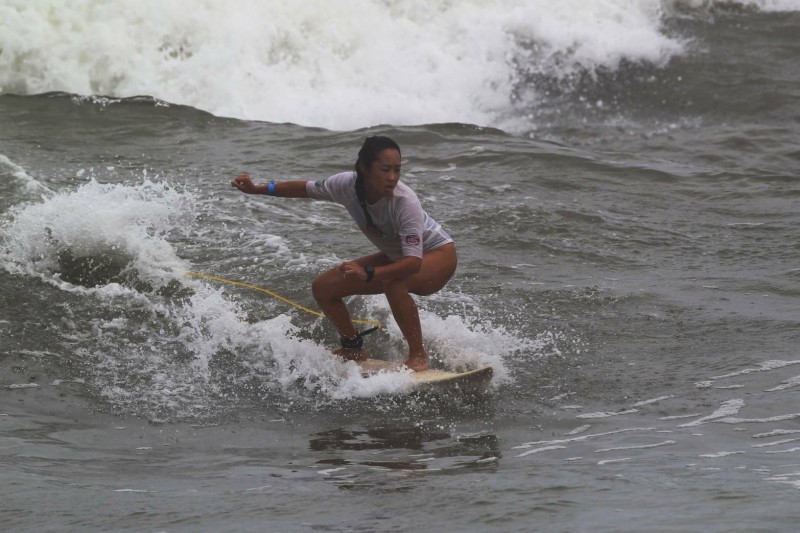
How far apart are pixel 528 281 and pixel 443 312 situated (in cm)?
95

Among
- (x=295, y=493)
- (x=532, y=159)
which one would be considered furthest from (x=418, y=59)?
(x=295, y=493)

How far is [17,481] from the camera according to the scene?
15.0 feet

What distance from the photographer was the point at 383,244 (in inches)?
259

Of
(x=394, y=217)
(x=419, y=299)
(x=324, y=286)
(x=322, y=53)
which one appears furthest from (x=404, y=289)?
(x=322, y=53)

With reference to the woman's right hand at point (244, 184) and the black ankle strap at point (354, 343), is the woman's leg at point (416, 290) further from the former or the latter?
the woman's right hand at point (244, 184)

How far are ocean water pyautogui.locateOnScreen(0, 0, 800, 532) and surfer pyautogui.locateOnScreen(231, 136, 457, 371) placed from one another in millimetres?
392

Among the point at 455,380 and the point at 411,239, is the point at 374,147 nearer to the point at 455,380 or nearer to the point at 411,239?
the point at 411,239

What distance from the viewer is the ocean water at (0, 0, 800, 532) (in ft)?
Result: 15.4

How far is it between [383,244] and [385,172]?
64 cm

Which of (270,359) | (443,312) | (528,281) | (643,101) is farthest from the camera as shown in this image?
(643,101)

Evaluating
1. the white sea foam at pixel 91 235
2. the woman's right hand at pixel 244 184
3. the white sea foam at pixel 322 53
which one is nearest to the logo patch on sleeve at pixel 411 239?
the woman's right hand at pixel 244 184

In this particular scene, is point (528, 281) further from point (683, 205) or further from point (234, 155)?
point (234, 155)

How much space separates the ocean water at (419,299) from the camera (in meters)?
4.68

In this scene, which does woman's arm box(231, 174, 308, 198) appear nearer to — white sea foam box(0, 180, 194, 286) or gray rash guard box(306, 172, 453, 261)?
gray rash guard box(306, 172, 453, 261)
